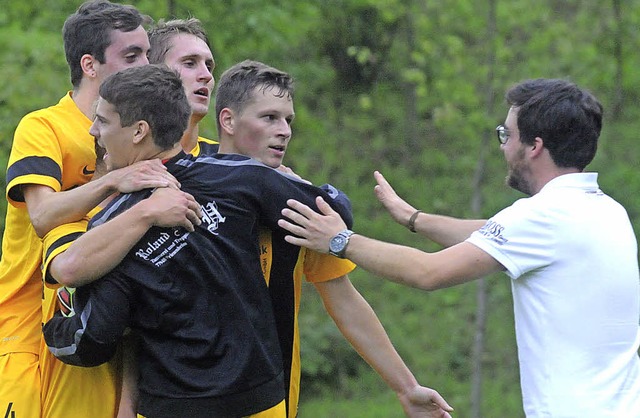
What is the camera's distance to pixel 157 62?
4.38 meters

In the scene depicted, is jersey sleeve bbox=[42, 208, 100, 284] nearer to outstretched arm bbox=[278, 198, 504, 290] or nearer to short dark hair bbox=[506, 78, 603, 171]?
outstretched arm bbox=[278, 198, 504, 290]

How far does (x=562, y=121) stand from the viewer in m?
3.84

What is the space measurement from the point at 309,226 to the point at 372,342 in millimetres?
681

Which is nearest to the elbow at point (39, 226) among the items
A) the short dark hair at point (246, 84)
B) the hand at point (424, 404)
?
the short dark hair at point (246, 84)

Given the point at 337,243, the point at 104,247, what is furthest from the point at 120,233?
the point at 337,243

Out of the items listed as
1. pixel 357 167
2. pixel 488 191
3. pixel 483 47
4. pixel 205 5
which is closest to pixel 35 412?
pixel 205 5

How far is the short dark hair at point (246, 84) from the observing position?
390cm

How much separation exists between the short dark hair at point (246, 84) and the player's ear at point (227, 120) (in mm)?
19

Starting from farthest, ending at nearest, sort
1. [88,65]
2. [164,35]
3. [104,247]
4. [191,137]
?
1. [164,35]
2. [191,137]
3. [88,65]
4. [104,247]

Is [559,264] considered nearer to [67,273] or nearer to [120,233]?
[120,233]

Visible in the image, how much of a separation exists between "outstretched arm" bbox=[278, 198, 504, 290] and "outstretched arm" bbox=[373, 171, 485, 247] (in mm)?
550

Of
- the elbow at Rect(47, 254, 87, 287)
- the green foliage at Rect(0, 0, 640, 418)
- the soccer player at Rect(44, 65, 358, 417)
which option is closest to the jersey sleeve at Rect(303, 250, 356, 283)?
the soccer player at Rect(44, 65, 358, 417)

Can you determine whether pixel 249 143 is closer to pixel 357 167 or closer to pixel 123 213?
pixel 123 213

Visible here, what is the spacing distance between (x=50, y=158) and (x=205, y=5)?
6.24 meters
